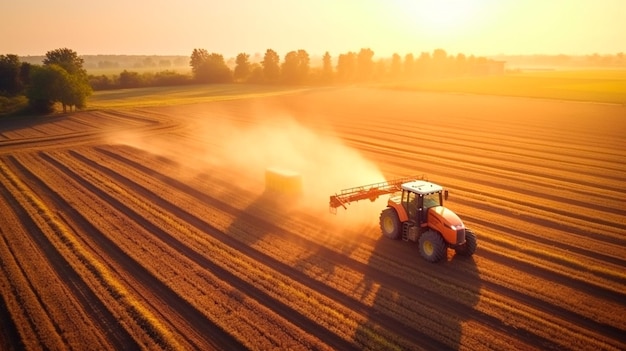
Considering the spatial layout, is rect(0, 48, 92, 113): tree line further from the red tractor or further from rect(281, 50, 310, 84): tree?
rect(281, 50, 310, 84): tree

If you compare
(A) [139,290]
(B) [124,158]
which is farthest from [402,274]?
(B) [124,158]

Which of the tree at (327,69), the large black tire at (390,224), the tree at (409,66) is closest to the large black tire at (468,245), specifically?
the large black tire at (390,224)

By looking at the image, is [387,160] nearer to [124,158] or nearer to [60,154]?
[124,158]

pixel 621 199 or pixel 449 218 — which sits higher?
pixel 449 218

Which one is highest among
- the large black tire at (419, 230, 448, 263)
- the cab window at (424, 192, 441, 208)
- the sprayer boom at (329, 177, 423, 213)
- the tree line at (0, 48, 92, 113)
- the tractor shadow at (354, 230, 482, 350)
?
the tree line at (0, 48, 92, 113)

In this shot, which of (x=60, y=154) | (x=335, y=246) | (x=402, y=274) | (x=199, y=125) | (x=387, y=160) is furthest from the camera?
(x=199, y=125)

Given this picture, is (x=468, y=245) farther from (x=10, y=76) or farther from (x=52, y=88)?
(x=10, y=76)

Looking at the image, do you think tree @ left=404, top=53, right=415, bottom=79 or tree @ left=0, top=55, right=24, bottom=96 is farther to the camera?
tree @ left=404, top=53, right=415, bottom=79

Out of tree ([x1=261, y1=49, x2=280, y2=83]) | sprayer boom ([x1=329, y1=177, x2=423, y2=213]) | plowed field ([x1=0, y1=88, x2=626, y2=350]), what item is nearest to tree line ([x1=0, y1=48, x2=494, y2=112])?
tree ([x1=261, y1=49, x2=280, y2=83])
